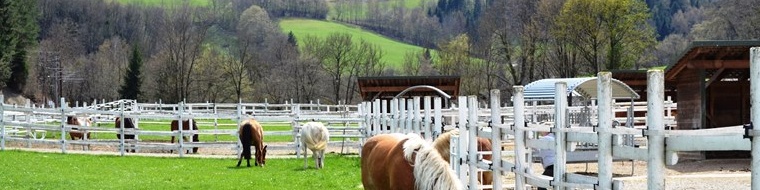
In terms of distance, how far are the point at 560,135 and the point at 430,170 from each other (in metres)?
1.23

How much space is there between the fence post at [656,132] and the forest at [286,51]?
139 feet

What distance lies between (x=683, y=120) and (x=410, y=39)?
10515 centimetres

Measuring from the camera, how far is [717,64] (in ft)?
69.8

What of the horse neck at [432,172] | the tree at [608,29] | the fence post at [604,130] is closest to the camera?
the fence post at [604,130]

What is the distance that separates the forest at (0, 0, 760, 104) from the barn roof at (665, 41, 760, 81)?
80.7ft

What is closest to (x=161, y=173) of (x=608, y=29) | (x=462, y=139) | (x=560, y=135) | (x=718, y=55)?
(x=462, y=139)

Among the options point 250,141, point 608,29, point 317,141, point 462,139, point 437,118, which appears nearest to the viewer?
point 462,139

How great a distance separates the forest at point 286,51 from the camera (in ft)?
168

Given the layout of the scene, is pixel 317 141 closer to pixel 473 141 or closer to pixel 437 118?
pixel 437 118

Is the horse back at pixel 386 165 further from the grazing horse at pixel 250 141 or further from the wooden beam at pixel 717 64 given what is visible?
the wooden beam at pixel 717 64

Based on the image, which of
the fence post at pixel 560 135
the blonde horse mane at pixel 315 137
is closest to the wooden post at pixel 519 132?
the fence post at pixel 560 135

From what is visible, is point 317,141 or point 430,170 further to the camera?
point 317,141

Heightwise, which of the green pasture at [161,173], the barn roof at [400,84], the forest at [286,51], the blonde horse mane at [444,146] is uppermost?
the forest at [286,51]

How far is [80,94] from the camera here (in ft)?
263
